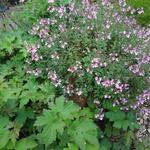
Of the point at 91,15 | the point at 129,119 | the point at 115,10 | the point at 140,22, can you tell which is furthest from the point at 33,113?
the point at 140,22

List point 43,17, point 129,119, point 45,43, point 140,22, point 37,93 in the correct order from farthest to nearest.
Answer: point 140,22
point 43,17
point 45,43
point 129,119
point 37,93

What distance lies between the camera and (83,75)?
3.64 m

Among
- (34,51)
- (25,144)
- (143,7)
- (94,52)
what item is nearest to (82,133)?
(25,144)

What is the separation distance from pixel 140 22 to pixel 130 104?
168 centimetres

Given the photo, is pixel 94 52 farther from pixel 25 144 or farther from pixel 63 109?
pixel 25 144

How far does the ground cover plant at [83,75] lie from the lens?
11.1 feet

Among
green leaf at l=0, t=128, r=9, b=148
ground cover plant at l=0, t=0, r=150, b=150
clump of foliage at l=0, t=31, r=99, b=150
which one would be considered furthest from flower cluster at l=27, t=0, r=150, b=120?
green leaf at l=0, t=128, r=9, b=148

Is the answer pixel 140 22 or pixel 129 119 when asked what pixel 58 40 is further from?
pixel 140 22

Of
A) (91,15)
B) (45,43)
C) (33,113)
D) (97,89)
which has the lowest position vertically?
(33,113)

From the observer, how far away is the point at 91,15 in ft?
12.9

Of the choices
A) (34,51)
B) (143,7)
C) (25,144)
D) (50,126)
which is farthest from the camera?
(143,7)

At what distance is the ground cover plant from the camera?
11.1ft

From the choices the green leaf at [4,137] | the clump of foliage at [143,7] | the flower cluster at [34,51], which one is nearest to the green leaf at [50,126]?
the green leaf at [4,137]

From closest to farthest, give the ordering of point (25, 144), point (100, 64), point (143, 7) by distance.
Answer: point (25, 144) < point (100, 64) < point (143, 7)
